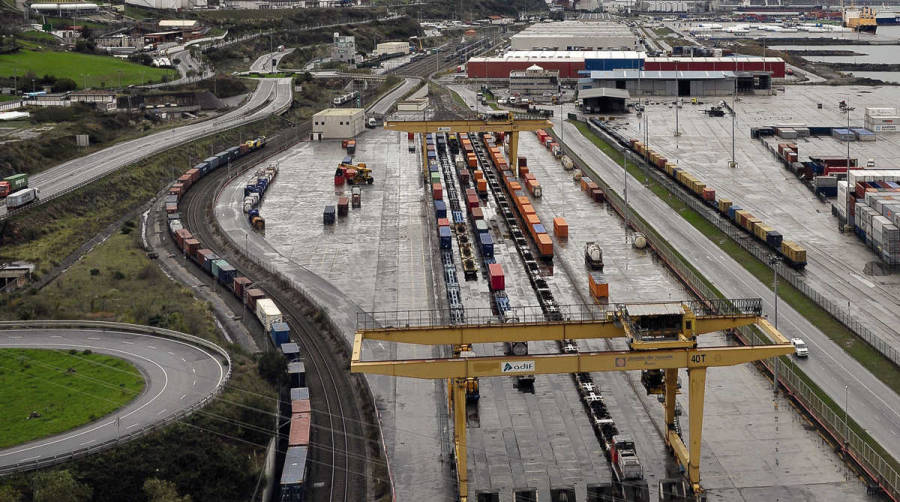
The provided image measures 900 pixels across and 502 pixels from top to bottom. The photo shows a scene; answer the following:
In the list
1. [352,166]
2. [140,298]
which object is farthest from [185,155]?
[140,298]

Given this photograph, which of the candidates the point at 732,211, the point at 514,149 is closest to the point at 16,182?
the point at 514,149

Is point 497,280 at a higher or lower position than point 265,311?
lower

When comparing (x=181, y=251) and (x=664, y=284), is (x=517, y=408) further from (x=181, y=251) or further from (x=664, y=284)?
(x=181, y=251)

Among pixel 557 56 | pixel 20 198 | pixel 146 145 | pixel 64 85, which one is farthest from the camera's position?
pixel 557 56

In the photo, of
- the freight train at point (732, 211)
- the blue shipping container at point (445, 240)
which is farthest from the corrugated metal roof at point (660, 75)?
the blue shipping container at point (445, 240)

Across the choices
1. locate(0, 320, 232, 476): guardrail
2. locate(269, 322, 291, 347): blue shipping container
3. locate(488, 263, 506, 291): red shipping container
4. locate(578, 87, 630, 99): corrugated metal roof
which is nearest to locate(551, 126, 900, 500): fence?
locate(488, 263, 506, 291): red shipping container

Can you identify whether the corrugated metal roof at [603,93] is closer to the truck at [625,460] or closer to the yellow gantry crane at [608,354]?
the yellow gantry crane at [608,354]

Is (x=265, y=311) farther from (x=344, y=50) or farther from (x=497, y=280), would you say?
(x=344, y=50)
